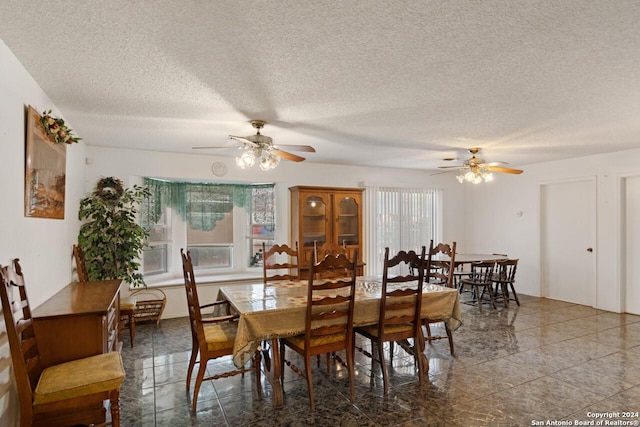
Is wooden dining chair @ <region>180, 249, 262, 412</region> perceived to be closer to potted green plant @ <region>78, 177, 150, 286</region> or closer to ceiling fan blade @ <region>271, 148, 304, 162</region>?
ceiling fan blade @ <region>271, 148, 304, 162</region>

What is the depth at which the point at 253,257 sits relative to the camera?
5.75 meters

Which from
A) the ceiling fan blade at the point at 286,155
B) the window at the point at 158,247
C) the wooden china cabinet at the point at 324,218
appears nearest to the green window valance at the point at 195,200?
the window at the point at 158,247

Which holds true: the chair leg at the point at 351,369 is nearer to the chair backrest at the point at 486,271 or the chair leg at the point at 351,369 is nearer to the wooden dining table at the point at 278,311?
the wooden dining table at the point at 278,311

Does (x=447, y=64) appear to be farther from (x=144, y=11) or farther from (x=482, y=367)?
(x=482, y=367)

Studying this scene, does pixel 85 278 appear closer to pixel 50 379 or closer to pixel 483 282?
pixel 50 379

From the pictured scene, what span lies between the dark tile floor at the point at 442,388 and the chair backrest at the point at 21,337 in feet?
2.48

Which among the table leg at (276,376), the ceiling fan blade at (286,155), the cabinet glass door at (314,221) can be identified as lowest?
the table leg at (276,376)

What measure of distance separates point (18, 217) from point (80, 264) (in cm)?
171

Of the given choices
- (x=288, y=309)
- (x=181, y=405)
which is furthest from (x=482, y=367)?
(x=181, y=405)

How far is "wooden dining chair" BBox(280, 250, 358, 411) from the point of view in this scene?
2.55 metres

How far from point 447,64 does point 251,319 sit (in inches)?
82.8

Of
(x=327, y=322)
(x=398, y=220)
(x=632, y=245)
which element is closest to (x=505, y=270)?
(x=632, y=245)

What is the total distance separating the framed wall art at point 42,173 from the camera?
2.28 meters

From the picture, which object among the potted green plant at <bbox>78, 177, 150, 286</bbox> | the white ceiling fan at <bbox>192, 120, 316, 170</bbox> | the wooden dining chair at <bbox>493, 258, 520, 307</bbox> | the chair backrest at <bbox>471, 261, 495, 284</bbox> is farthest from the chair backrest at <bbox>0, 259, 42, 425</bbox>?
the wooden dining chair at <bbox>493, 258, 520, 307</bbox>
